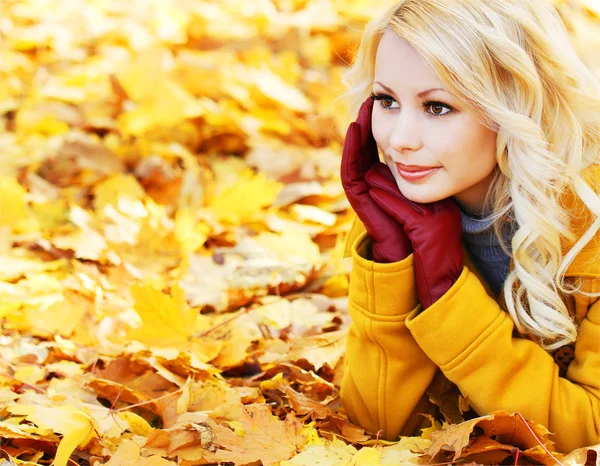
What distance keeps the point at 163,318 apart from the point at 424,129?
86cm

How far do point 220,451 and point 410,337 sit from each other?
484 millimetres

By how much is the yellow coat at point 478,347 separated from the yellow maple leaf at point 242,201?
116 cm

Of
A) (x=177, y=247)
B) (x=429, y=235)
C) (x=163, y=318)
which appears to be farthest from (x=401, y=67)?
(x=177, y=247)

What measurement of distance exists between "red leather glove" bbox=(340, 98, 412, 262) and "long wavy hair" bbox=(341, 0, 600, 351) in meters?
0.18

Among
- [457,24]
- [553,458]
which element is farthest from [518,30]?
[553,458]

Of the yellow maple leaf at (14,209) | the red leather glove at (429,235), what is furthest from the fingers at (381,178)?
the yellow maple leaf at (14,209)

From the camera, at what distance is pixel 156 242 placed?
2.59 m

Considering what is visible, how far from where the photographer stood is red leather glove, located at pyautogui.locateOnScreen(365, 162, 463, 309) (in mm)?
1596

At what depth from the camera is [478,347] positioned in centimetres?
158

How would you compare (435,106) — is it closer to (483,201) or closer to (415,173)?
(415,173)

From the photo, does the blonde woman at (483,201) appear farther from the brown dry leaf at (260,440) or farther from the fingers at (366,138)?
the brown dry leaf at (260,440)

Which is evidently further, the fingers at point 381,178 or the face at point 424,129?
the fingers at point 381,178

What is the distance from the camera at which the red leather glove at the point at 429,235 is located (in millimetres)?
1596

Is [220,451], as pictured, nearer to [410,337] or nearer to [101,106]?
[410,337]
